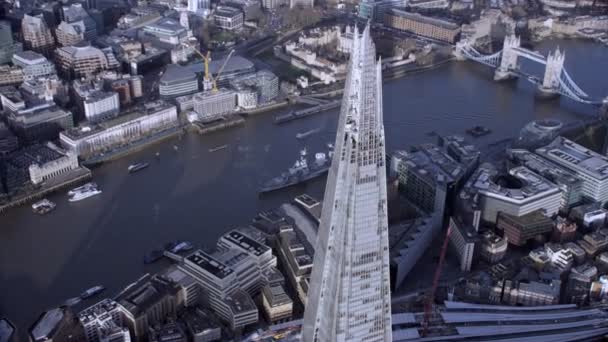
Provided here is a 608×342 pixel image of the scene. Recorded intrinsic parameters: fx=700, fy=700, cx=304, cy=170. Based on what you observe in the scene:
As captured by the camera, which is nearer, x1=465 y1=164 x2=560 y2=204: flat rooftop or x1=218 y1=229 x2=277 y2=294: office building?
x1=218 y1=229 x2=277 y2=294: office building

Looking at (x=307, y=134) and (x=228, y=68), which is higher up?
(x=228, y=68)

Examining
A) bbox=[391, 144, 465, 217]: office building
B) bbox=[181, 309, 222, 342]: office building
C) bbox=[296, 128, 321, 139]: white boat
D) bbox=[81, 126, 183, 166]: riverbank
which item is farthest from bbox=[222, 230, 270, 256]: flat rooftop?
bbox=[296, 128, 321, 139]: white boat

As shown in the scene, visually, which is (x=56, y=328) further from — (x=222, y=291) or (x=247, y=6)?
(x=247, y=6)

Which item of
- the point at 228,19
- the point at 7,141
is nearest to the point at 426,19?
the point at 228,19

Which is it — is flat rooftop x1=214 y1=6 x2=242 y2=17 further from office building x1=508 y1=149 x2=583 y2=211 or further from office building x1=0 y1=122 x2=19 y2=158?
office building x1=508 y1=149 x2=583 y2=211

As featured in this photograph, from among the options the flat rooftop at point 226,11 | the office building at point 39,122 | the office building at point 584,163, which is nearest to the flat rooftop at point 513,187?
the office building at point 584,163

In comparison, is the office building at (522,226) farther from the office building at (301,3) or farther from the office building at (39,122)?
the office building at (301,3)

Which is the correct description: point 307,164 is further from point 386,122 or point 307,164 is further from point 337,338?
point 337,338
